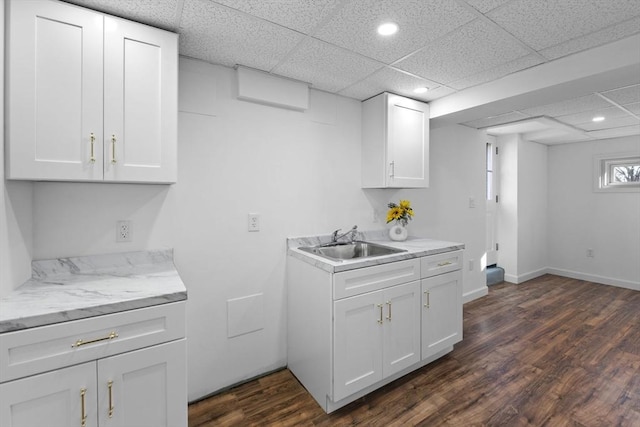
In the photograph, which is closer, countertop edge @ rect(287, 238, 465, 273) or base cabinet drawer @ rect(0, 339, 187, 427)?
base cabinet drawer @ rect(0, 339, 187, 427)

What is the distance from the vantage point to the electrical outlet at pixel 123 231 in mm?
1742

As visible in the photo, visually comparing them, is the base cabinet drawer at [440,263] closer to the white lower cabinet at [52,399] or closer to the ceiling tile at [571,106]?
the ceiling tile at [571,106]

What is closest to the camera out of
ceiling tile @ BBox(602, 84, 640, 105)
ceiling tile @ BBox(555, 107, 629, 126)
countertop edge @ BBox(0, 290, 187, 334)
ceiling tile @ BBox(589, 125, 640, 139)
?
countertop edge @ BBox(0, 290, 187, 334)

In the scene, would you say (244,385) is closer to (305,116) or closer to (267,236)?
(267,236)

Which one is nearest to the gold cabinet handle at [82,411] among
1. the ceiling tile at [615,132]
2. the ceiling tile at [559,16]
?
the ceiling tile at [559,16]

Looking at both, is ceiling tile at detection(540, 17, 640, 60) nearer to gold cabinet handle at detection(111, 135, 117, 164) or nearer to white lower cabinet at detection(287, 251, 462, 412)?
white lower cabinet at detection(287, 251, 462, 412)

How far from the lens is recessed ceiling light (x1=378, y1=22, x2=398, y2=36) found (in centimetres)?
160

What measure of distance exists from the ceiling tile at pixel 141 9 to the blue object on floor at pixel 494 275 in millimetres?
4668

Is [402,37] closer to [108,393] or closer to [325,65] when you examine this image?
[325,65]

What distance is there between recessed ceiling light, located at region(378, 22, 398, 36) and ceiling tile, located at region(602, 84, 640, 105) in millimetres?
2231

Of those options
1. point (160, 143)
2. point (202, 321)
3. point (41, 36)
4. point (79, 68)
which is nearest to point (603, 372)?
point (202, 321)

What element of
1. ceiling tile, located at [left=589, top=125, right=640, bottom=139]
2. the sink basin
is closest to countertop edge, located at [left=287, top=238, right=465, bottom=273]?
the sink basin

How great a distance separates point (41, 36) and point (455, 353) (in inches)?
130

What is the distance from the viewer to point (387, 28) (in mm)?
1640
